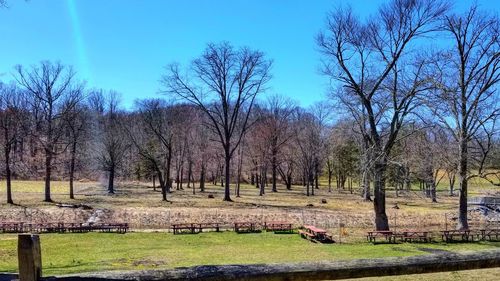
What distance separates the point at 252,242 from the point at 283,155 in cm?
3993

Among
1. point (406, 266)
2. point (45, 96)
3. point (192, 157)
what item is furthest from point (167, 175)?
point (406, 266)

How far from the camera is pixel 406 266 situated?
4.12 m

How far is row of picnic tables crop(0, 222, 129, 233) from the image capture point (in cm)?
2794

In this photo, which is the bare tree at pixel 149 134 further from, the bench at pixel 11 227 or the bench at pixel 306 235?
the bench at pixel 306 235

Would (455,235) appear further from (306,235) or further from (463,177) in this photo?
(306,235)

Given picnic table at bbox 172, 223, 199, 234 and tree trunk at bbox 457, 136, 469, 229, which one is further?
picnic table at bbox 172, 223, 199, 234

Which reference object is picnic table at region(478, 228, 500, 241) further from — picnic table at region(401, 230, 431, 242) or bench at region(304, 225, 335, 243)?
bench at region(304, 225, 335, 243)

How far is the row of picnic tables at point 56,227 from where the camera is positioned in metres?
27.9

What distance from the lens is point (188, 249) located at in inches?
858

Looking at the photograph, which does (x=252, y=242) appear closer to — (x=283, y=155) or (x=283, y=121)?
(x=283, y=155)

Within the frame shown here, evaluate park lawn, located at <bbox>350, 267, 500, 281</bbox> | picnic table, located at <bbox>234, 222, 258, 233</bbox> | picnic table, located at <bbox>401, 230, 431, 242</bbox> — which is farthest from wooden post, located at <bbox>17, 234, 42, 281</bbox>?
picnic table, located at <bbox>234, 222, 258, 233</bbox>

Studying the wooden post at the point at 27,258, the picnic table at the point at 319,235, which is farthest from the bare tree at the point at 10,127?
the wooden post at the point at 27,258

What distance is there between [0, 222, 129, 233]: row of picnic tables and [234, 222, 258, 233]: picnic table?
22.7 feet

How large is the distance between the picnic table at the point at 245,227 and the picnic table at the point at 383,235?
7.48 meters
